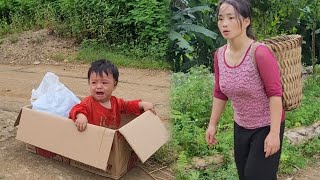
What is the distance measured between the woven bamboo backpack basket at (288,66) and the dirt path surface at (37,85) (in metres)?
1.38

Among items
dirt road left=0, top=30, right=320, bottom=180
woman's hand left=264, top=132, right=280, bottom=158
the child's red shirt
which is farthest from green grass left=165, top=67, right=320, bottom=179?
woman's hand left=264, top=132, right=280, bottom=158

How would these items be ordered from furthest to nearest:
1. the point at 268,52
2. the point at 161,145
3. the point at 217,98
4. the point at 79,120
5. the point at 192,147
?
1. the point at 192,147
2. the point at 161,145
3. the point at 79,120
4. the point at 217,98
5. the point at 268,52

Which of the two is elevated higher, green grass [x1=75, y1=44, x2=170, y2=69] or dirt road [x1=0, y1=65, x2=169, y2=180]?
green grass [x1=75, y1=44, x2=170, y2=69]

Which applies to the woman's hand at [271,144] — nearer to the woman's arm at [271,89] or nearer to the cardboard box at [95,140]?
the woman's arm at [271,89]

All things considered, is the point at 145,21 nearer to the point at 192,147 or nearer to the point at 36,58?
the point at 36,58

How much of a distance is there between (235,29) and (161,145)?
1378mm

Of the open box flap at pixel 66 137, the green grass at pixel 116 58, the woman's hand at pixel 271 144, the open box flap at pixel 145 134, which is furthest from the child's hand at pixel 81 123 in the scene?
the green grass at pixel 116 58

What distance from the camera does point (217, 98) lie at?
2623 mm

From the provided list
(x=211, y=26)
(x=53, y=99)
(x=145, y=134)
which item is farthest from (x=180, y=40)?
(x=145, y=134)

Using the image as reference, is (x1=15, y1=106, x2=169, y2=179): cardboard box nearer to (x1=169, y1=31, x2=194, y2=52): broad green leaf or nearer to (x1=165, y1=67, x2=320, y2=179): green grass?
(x1=165, y1=67, x2=320, y2=179): green grass

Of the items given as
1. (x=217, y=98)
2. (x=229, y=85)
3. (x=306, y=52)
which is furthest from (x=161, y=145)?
(x=306, y=52)

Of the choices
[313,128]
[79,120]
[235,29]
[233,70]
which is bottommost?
[313,128]

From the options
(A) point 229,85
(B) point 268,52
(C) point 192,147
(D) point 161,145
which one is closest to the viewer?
(B) point 268,52

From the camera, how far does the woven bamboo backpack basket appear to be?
92.8 inches
